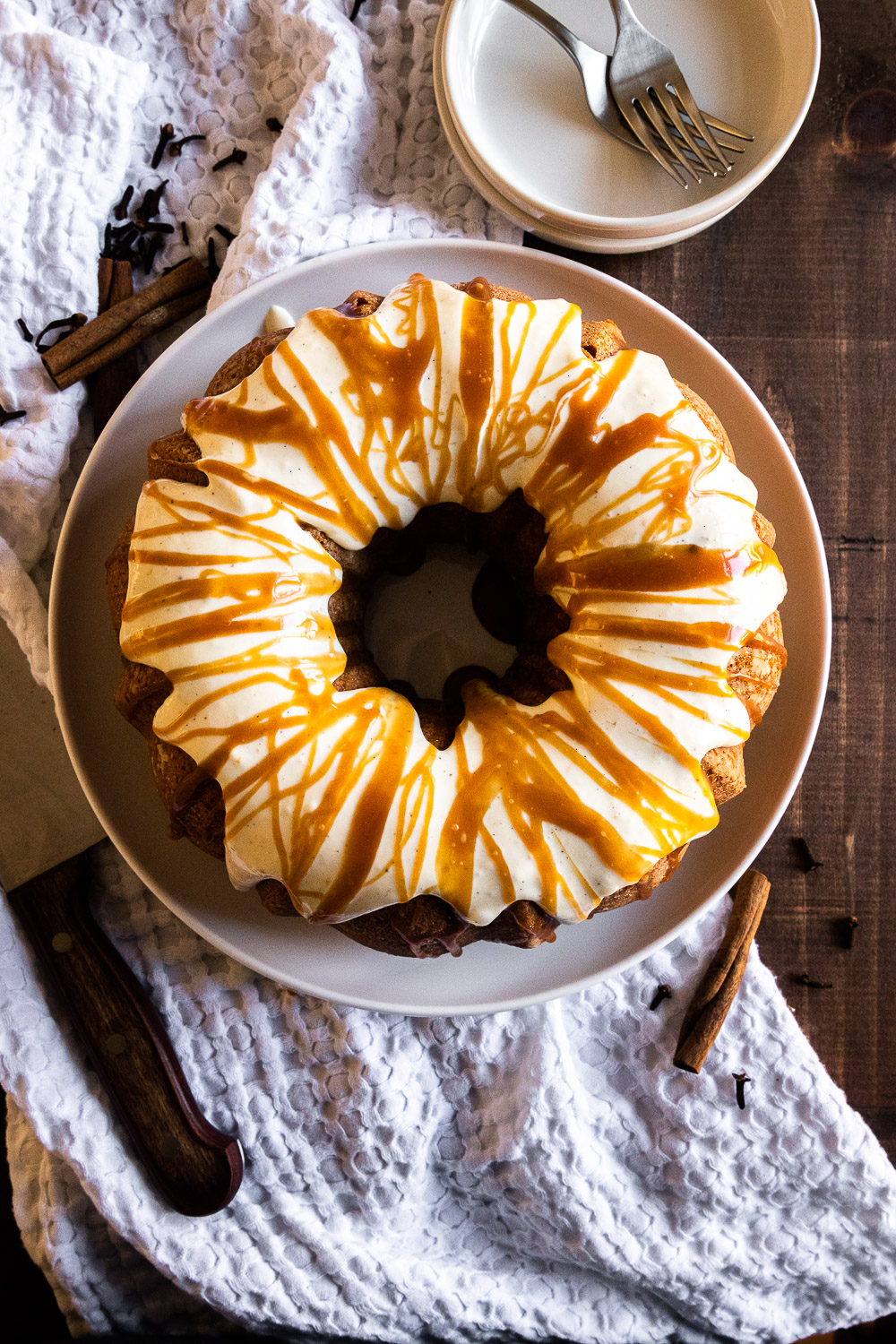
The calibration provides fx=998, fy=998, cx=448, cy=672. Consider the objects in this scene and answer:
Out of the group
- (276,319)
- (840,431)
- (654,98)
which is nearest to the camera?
(276,319)

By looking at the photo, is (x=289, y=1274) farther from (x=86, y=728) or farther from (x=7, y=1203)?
(x=86, y=728)

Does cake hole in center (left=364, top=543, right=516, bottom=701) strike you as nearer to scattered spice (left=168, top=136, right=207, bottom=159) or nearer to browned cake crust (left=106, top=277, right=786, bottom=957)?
browned cake crust (left=106, top=277, right=786, bottom=957)

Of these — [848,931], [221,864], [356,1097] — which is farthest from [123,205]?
[848,931]

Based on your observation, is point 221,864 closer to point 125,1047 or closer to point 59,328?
point 125,1047

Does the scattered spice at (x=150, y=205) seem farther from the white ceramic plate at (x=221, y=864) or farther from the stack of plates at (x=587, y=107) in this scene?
the stack of plates at (x=587, y=107)

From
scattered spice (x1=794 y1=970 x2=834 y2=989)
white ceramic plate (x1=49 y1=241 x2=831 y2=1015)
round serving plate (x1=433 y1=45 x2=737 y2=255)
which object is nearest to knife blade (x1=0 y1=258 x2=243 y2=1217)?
white ceramic plate (x1=49 y1=241 x2=831 y2=1015)

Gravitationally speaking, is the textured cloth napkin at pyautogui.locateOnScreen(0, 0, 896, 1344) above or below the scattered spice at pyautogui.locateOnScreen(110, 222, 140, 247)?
below
